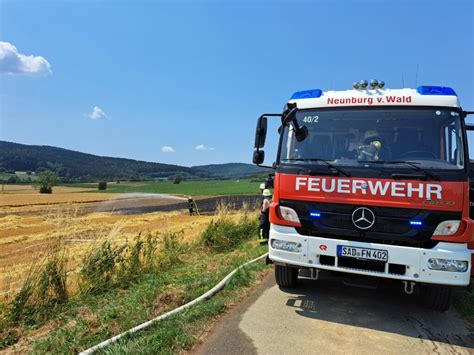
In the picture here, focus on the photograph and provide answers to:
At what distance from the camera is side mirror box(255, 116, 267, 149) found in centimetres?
558

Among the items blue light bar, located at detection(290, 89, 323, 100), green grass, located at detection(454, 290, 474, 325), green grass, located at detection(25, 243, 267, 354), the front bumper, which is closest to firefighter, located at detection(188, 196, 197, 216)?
green grass, located at detection(25, 243, 267, 354)

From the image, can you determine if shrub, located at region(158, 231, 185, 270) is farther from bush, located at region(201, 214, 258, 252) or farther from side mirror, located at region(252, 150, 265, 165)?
side mirror, located at region(252, 150, 265, 165)

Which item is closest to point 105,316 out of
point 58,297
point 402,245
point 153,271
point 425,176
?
point 58,297

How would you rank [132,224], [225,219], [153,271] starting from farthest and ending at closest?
1. [132,224]
2. [225,219]
3. [153,271]

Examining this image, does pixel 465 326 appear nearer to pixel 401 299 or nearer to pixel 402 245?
pixel 401 299

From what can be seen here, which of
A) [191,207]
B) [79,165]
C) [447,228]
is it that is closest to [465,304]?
[447,228]

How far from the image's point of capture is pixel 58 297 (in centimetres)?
504

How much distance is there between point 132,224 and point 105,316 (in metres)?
17.2

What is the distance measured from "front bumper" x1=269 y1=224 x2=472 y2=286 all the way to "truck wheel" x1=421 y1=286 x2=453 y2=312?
29.6 inches

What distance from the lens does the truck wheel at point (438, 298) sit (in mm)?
4723

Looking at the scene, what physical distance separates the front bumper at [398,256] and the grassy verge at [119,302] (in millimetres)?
1295

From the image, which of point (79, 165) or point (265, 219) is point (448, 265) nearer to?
point (265, 219)

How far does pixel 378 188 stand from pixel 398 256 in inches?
32.6

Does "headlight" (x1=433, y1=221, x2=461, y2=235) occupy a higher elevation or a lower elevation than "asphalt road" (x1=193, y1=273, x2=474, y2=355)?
higher
